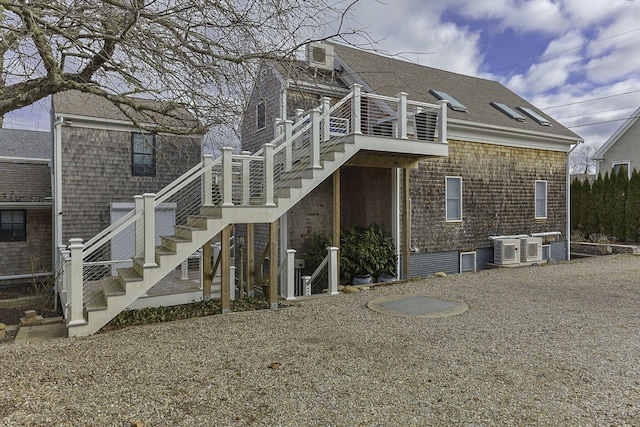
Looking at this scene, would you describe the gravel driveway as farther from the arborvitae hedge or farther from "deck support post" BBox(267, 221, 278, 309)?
the arborvitae hedge

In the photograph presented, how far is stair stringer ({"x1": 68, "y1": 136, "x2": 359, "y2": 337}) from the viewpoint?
5445 mm

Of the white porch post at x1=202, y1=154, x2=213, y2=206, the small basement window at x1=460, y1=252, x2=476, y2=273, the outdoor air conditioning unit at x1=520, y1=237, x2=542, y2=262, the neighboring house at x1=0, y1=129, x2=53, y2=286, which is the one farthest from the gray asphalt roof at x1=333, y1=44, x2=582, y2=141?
the neighboring house at x1=0, y1=129, x2=53, y2=286

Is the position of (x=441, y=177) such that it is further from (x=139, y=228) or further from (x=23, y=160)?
(x=23, y=160)

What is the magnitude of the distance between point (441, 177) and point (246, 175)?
6.32 metres

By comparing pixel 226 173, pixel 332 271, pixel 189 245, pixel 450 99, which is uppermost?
pixel 450 99

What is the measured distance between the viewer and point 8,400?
10.9 ft

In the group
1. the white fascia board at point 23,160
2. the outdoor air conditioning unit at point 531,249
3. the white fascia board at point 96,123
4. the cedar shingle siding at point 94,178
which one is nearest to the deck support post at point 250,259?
the cedar shingle siding at point 94,178

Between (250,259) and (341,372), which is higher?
(250,259)

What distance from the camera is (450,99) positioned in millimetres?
12031

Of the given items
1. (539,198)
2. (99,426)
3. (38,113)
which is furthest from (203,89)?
(539,198)

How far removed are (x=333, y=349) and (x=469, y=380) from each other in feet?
5.10

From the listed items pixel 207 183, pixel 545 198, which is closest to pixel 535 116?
pixel 545 198

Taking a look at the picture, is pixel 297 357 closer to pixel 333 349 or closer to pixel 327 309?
pixel 333 349

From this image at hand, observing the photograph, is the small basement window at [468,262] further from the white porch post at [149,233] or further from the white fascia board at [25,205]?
the white fascia board at [25,205]
